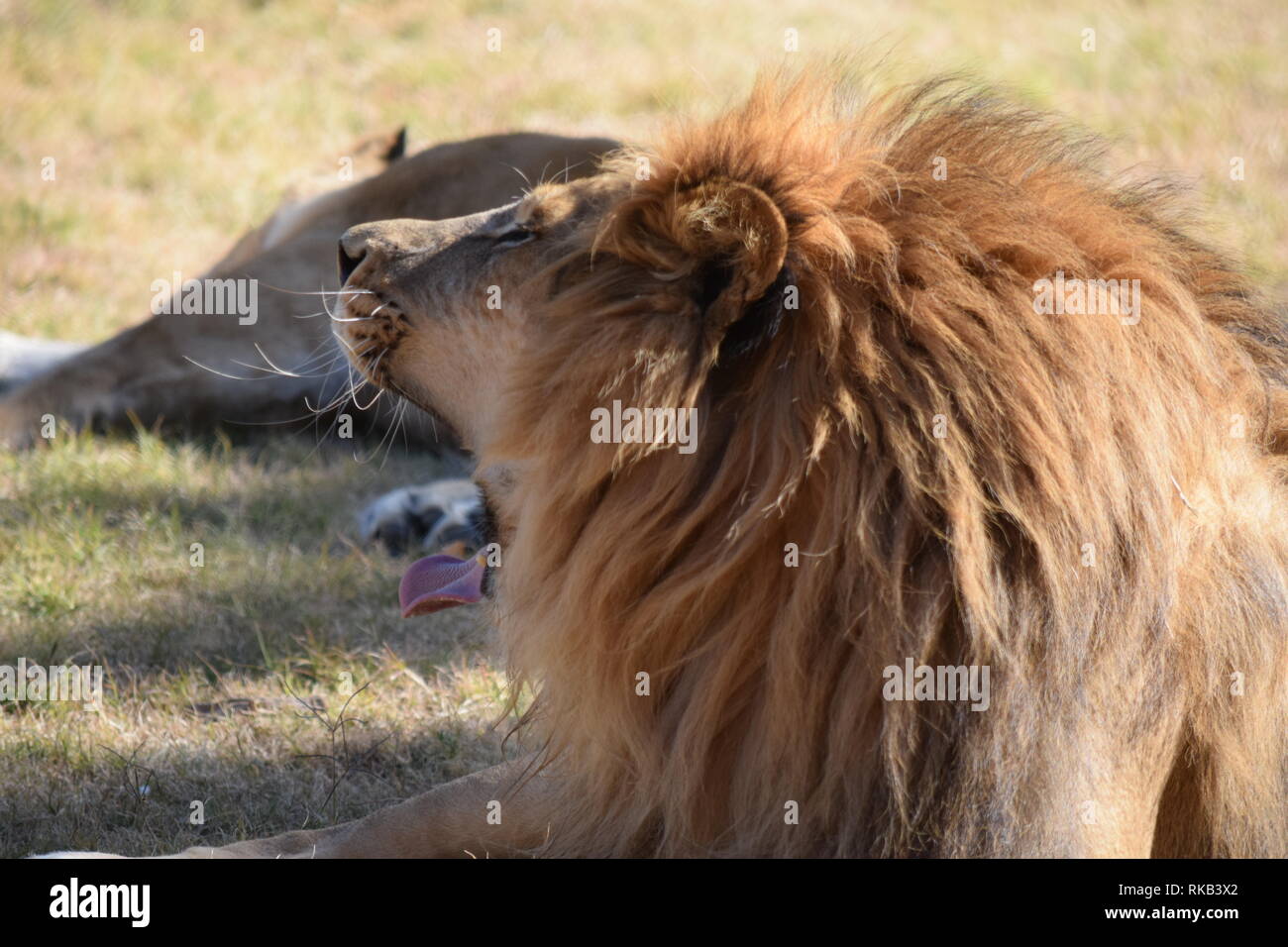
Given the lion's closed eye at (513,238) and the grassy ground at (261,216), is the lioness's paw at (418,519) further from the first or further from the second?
the lion's closed eye at (513,238)

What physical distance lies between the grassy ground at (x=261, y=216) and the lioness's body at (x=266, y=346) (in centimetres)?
19

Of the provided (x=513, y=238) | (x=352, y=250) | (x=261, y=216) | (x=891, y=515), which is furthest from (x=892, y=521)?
(x=261, y=216)

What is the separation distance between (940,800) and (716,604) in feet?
1.55

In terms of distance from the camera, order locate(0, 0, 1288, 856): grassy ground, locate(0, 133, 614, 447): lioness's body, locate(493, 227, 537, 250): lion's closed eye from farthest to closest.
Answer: locate(0, 133, 614, 447): lioness's body < locate(0, 0, 1288, 856): grassy ground < locate(493, 227, 537, 250): lion's closed eye

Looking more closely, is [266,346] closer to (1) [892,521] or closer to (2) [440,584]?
(2) [440,584]

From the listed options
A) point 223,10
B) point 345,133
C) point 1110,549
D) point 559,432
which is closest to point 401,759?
point 559,432

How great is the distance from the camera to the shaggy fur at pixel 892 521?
2168 millimetres

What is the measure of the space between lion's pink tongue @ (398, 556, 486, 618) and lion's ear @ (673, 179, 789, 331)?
104cm

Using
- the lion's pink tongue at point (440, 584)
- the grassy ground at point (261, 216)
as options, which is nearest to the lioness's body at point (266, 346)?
the grassy ground at point (261, 216)

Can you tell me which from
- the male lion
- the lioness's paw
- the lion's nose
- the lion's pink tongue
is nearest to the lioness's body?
the lioness's paw

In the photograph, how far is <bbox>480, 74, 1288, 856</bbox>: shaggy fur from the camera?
2168mm

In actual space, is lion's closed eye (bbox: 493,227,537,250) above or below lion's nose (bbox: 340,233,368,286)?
below

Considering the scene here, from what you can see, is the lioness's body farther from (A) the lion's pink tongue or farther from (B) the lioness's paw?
(A) the lion's pink tongue
